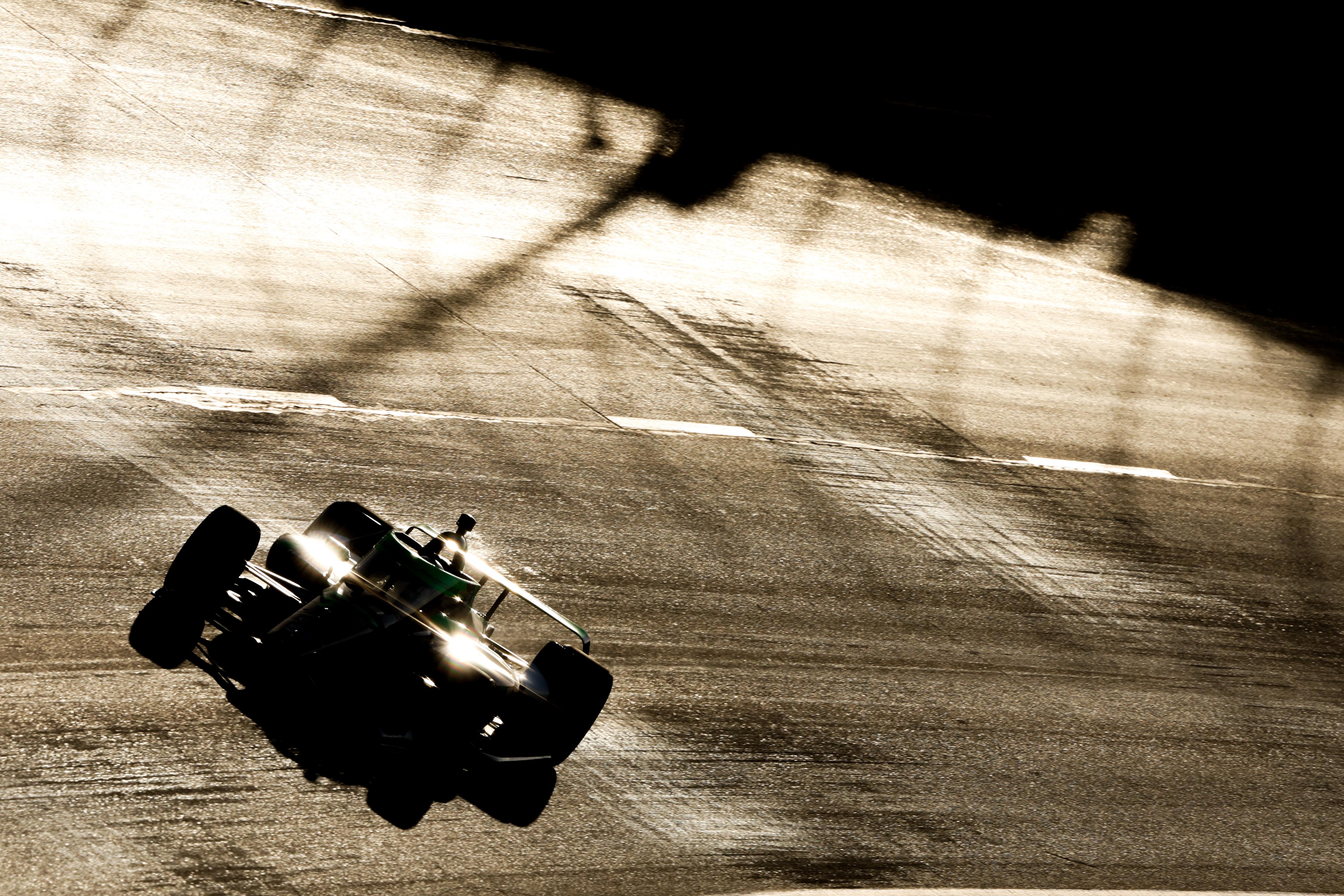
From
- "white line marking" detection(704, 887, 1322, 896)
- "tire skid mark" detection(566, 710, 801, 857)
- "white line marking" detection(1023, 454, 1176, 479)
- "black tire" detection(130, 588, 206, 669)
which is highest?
"white line marking" detection(1023, 454, 1176, 479)

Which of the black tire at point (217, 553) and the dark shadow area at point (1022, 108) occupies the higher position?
the dark shadow area at point (1022, 108)

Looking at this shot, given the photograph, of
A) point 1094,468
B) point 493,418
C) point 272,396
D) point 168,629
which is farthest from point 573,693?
point 1094,468

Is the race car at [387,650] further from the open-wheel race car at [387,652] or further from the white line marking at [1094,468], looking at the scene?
the white line marking at [1094,468]

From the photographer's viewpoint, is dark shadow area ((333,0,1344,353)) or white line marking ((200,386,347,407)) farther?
dark shadow area ((333,0,1344,353))

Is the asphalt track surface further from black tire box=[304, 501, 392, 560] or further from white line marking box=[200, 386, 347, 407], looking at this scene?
black tire box=[304, 501, 392, 560]

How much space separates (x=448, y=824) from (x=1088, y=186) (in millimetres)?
16044

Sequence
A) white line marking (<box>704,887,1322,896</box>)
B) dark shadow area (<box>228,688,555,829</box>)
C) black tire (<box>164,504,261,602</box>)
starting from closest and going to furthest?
dark shadow area (<box>228,688,555,829</box>), black tire (<box>164,504,261,602</box>), white line marking (<box>704,887,1322,896</box>)

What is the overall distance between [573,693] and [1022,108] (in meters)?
17.4

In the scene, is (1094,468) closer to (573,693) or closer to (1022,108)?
(573,693)

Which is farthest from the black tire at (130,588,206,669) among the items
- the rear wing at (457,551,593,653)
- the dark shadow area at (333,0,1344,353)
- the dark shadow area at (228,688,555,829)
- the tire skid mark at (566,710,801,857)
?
the dark shadow area at (333,0,1344,353)

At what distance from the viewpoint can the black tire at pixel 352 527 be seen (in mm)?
7426

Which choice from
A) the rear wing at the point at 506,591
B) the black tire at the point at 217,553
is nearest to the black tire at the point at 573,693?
the rear wing at the point at 506,591

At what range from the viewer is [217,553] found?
669 centimetres

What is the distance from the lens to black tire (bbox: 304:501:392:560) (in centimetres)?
743
